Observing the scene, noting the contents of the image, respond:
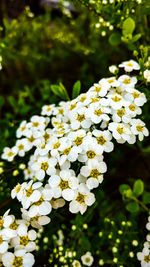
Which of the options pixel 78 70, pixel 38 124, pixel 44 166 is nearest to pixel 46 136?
pixel 38 124

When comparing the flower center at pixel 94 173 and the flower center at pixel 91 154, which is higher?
the flower center at pixel 91 154

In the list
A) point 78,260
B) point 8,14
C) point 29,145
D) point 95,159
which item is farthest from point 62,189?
point 8,14

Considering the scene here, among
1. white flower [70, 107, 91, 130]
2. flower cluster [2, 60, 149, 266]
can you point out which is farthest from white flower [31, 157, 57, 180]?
white flower [70, 107, 91, 130]

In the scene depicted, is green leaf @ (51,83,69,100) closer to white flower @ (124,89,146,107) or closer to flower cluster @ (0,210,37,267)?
white flower @ (124,89,146,107)

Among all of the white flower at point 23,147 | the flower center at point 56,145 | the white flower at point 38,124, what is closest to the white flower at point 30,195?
the flower center at point 56,145

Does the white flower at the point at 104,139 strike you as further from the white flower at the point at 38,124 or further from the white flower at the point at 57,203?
the white flower at the point at 38,124

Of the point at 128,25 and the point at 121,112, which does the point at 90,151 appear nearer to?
the point at 121,112

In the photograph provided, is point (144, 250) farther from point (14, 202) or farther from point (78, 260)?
point (14, 202)
